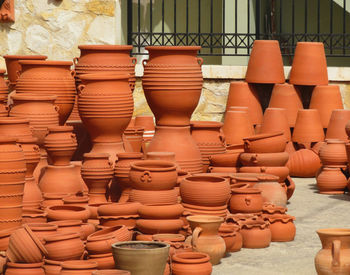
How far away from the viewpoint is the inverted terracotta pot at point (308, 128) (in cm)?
1147

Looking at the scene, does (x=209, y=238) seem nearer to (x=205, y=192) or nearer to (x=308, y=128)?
(x=205, y=192)

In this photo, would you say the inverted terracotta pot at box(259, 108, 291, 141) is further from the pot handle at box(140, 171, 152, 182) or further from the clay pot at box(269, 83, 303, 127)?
the pot handle at box(140, 171, 152, 182)

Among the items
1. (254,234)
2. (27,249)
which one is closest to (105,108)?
(254,234)

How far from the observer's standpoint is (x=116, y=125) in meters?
8.73

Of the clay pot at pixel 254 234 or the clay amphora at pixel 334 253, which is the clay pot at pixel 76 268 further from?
the clay pot at pixel 254 234

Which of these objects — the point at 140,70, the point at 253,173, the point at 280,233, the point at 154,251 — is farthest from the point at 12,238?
the point at 140,70

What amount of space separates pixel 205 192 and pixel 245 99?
498 cm

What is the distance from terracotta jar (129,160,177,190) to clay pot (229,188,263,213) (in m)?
0.67

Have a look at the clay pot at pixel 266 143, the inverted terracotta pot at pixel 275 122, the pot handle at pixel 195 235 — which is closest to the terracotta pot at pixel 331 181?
the clay pot at pixel 266 143

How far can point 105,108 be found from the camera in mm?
8648

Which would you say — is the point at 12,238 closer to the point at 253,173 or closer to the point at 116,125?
the point at 116,125

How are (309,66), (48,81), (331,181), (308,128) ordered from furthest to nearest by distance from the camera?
(309,66)
(308,128)
(331,181)
(48,81)

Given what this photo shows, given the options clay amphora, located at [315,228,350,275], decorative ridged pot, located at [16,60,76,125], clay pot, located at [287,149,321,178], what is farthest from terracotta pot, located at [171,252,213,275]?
clay pot, located at [287,149,321,178]

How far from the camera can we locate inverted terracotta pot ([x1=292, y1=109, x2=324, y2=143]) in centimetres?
1147
